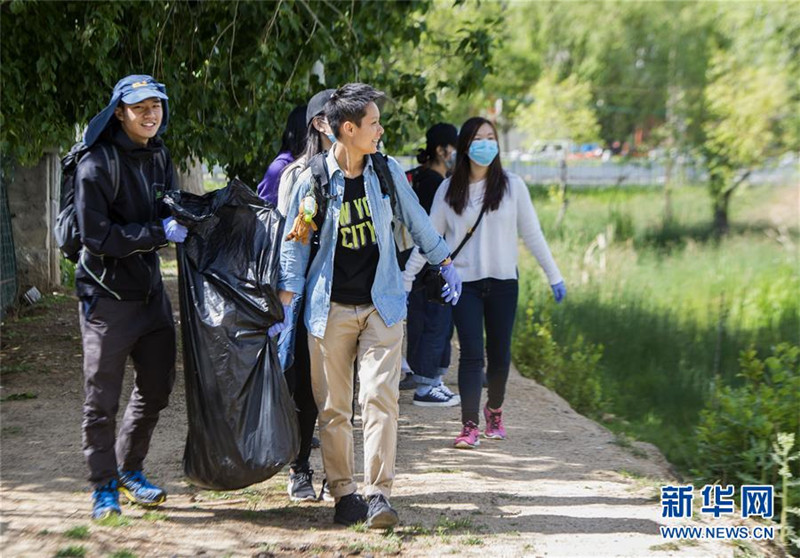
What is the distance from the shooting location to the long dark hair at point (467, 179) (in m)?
6.13

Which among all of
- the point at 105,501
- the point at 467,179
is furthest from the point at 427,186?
the point at 105,501

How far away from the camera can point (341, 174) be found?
470 cm

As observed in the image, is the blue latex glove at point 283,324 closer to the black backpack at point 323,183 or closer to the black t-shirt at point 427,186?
the black backpack at point 323,183

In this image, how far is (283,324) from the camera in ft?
15.4

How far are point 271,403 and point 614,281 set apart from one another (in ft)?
30.8

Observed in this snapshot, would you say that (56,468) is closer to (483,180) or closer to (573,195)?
(483,180)

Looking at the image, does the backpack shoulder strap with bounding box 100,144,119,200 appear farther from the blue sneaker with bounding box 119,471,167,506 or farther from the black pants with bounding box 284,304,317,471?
the blue sneaker with bounding box 119,471,167,506

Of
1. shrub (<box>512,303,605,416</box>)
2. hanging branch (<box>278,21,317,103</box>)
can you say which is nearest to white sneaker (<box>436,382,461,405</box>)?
shrub (<box>512,303,605,416</box>)

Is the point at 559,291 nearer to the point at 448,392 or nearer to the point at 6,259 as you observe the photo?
the point at 448,392

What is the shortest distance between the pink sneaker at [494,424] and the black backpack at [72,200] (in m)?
2.98

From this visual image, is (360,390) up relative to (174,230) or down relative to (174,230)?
down

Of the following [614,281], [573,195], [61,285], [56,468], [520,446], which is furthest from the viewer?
[573,195]

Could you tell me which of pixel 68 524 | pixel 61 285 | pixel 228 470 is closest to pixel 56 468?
pixel 68 524

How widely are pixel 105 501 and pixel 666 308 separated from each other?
363 inches
